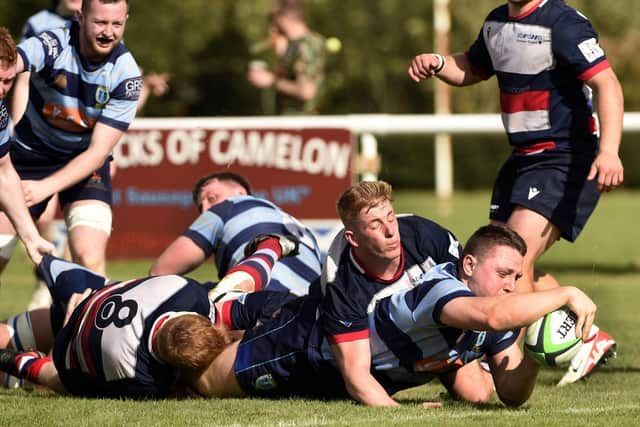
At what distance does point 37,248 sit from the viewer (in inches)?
241

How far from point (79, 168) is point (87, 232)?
54cm

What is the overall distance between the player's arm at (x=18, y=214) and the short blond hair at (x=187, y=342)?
1.08 meters

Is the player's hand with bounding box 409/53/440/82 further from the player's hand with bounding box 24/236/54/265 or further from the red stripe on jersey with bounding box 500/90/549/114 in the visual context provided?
the player's hand with bounding box 24/236/54/265

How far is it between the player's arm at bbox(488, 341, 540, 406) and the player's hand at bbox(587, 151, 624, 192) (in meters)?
0.97

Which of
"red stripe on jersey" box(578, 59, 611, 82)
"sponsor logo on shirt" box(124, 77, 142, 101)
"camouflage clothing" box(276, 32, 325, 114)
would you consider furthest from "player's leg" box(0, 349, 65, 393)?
"camouflage clothing" box(276, 32, 325, 114)

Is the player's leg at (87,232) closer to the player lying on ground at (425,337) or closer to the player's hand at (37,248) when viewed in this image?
the player's hand at (37,248)

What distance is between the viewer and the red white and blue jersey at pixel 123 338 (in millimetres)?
5449

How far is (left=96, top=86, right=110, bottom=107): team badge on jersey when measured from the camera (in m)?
6.85

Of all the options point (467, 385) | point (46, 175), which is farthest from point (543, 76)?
point (46, 175)

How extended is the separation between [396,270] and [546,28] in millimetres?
1723

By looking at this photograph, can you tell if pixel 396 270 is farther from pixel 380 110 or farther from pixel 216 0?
pixel 380 110

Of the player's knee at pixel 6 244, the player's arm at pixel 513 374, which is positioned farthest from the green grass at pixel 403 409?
the player's knee at pixel 6 244

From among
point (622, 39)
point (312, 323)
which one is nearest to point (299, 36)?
point (312, 323)

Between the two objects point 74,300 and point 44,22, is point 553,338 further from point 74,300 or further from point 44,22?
point 44,22
